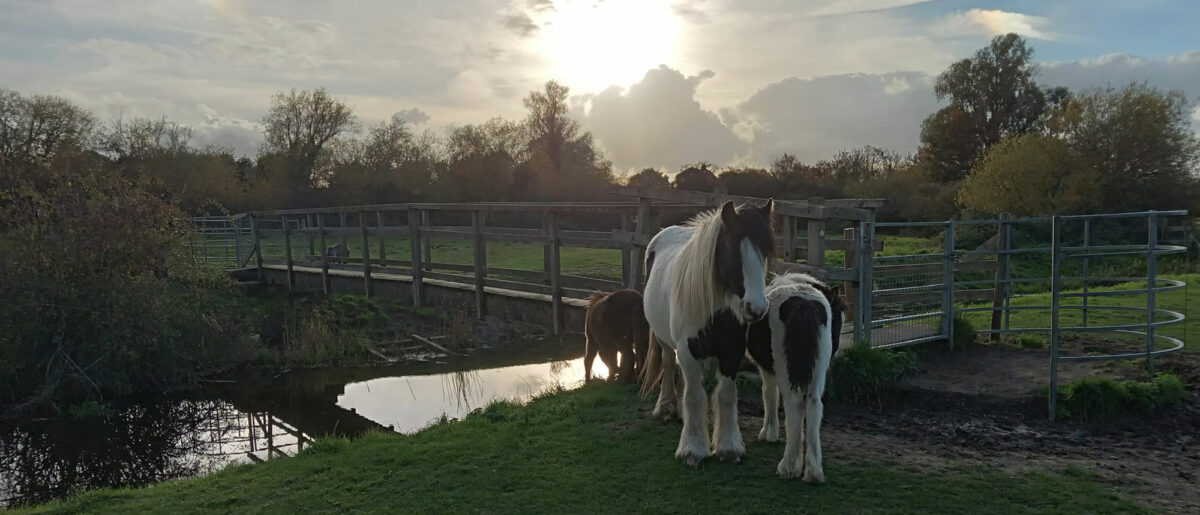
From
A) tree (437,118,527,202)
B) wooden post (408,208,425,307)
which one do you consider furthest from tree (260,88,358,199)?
wooden post (408,208,425,307)

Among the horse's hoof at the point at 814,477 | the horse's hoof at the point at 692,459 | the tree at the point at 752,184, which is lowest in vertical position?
the horse's hoof at the point at 692,459

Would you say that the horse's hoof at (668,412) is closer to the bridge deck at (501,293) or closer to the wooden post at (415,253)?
the bridge deck at (501,293)

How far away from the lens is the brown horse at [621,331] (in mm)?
6312

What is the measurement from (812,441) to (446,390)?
227 inches

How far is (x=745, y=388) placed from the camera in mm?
5988

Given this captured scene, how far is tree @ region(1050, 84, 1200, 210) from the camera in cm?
2245

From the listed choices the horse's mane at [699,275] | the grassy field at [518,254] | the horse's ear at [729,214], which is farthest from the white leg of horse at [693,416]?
the grassy field at [518,254]

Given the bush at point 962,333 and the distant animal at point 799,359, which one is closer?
the distant animal at point 799,359

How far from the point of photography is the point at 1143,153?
22797mm

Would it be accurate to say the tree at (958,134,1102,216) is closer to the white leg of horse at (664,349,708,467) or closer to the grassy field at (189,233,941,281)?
the grassy field at (189,233,941,281)

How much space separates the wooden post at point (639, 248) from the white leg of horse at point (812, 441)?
13.4 ft

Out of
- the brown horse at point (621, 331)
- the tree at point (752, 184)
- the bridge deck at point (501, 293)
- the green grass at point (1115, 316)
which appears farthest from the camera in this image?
the tree at point (752, 184)

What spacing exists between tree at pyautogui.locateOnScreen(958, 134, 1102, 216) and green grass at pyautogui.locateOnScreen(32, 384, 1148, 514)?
906 inches

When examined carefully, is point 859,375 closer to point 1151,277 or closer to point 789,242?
point 789,242
